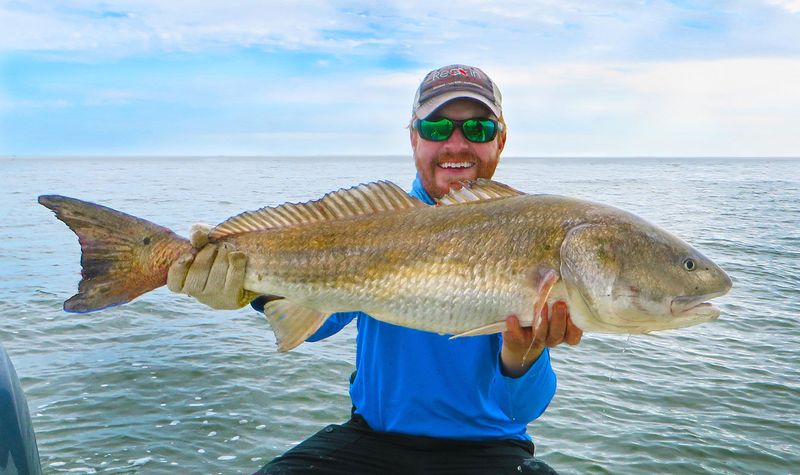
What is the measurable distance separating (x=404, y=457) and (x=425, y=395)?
371 millimetres

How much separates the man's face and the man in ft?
0.17

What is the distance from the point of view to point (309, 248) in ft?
12.2

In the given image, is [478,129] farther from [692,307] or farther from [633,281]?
[692,307]

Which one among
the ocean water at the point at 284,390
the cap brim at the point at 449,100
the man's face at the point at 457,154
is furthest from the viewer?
the ocean water at the point at 284,390

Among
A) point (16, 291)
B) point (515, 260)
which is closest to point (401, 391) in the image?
point (515, 260)

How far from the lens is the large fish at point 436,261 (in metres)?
3.31

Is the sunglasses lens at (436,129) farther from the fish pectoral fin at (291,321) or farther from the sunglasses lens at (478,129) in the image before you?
the fish pectoral fin at (291,321)

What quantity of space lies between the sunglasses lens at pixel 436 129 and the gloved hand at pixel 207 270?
1.61 m

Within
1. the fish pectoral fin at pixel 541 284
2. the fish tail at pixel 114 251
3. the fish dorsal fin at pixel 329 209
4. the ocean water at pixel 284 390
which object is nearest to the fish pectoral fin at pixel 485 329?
the fish pectoral fin at pixel 541 284

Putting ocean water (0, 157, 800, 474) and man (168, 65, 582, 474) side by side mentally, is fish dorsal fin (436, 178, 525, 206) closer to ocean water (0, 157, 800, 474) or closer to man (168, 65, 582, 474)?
man (168, 65, 582, 474)

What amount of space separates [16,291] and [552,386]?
1143 cm

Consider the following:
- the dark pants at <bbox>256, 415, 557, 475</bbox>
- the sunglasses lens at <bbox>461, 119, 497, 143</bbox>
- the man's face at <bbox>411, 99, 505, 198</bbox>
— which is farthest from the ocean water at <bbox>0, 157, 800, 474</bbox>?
the sunglasses lens at <bbox>461, 119, 497, 143</bbox>

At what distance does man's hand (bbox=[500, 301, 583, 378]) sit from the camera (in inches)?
131

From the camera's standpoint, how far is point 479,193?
3727mm
